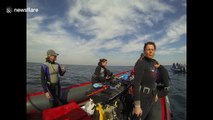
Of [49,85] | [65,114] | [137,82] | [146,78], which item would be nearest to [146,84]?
[146,78]

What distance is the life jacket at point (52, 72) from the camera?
4809mm

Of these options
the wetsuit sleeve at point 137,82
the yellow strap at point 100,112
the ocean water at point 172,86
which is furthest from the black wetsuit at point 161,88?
the ocean water at point 172,86

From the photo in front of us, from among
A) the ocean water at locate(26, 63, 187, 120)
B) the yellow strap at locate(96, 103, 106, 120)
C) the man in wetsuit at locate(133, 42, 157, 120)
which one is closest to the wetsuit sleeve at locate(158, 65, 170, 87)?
the man in wetsuit at locate(133, 42, 157, 120)

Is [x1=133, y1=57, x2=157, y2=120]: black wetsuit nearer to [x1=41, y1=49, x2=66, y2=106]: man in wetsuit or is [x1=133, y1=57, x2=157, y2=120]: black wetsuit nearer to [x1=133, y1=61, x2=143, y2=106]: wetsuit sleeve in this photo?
[x1=133, y1=61, x2=143, y2=106]: wetsuit sleeve

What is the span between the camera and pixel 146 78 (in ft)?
9.87

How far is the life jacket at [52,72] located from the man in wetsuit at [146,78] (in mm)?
2936

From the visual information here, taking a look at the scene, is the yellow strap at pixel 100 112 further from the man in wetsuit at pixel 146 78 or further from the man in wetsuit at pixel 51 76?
the man in wetsuit at pixel 51 76

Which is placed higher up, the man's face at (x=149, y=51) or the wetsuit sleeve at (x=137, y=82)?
the man's face at (x=149, y=51)
